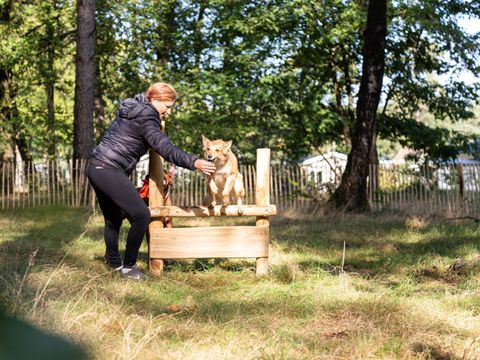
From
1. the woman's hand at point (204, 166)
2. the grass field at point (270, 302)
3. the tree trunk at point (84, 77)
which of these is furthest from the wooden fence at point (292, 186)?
the woman's hand at point (204, 166)

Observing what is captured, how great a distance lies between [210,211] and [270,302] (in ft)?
5.34

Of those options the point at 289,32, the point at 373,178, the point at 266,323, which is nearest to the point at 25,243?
the point at 266,323

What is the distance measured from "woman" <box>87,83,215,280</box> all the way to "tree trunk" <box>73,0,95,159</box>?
11.3 meters

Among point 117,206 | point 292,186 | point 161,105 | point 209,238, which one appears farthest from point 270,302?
point 292,186

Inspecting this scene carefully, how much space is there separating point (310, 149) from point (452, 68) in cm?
587

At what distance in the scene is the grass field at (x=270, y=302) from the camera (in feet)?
12.9

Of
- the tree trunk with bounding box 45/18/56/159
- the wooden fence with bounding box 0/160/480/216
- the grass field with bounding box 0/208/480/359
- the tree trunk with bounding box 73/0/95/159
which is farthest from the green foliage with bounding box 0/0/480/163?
the grass field with bounding box 0/208/480/359

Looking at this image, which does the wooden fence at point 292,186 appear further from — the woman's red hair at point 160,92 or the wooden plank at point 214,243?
the woman's red hair at point 160,92

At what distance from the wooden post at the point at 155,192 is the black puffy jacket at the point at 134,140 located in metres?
0.72

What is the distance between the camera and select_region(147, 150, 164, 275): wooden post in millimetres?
6879

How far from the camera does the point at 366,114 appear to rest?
14555mm

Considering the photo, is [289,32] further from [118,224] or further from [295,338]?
[295,338]

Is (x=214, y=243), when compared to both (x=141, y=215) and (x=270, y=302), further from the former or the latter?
(x=270, y=302)

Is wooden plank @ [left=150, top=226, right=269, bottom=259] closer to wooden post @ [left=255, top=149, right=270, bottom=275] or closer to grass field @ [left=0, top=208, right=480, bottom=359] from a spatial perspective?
wooden post @ [left=255, top=149, right=270, bottom=275]
